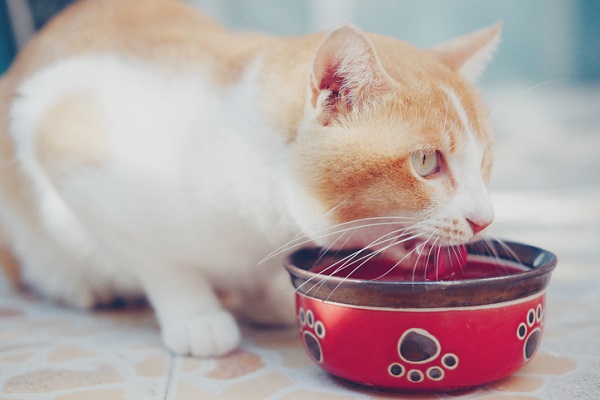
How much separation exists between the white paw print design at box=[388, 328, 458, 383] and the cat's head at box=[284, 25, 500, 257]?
14 cm

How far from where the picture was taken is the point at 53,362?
125cm

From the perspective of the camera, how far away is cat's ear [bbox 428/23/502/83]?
1.31 meters

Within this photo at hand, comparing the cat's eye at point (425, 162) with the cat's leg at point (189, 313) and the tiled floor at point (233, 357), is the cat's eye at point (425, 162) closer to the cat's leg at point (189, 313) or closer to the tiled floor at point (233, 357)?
the tiled floor at point (233, 357)

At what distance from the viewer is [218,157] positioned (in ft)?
4.01

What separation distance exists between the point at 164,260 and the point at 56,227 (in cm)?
35

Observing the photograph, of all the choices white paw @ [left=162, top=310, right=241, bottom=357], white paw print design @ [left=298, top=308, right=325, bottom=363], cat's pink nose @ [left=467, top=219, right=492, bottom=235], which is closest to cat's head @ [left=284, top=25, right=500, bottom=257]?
cat's pink nose @ [left=467, top=219, right=492, bottom=235]

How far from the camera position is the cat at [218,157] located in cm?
105

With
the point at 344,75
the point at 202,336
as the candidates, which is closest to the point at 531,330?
the point at 344,75

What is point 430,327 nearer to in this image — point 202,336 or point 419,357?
point 419,357

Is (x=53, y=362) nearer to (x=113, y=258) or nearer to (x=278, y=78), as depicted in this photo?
(x=113, y=258)

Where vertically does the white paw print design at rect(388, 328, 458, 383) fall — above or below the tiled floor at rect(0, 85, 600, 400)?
above

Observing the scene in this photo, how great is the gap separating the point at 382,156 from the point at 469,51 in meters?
0.41

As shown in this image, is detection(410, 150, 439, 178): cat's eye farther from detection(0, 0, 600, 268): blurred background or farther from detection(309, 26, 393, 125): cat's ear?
detection(0, 0, 600, 268): blurred background

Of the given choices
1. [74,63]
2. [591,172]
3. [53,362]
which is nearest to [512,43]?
[591,172]
